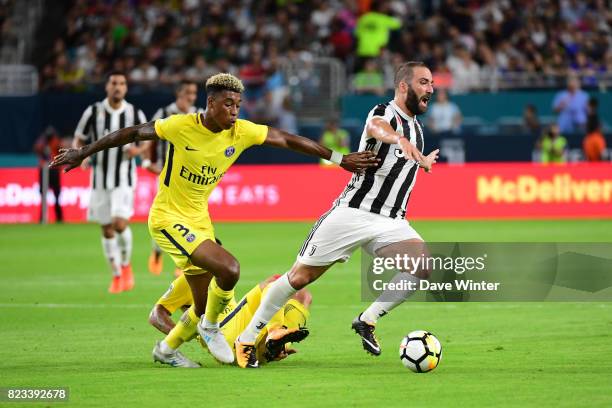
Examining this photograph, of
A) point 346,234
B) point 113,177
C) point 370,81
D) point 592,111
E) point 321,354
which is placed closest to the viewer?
point 346,234

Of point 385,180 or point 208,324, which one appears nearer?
point 208,324

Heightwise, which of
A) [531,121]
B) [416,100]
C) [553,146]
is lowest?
[416,100]

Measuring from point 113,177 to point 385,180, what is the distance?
6.27 m

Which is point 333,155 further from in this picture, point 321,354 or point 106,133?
point 106,133

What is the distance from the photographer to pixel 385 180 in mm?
9289

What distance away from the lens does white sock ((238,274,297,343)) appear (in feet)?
29.5

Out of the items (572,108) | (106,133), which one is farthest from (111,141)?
(572,108)

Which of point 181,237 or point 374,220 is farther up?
point 374,220

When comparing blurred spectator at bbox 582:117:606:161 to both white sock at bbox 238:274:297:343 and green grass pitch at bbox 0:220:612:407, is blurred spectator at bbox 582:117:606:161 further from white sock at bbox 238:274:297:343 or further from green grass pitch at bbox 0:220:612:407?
white sock at bbox 238:274:297:343

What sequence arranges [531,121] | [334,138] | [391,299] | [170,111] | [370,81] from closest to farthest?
[391,299]
[170,111]
[334,138]
[531,121]
[370,81]

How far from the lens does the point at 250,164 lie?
26.5m

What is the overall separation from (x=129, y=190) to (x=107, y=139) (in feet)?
20.1

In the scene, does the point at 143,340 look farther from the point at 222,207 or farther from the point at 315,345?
the point at 222,207

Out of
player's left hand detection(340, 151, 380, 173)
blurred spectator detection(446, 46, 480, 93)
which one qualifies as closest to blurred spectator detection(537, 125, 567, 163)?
blurred spectator detection(446, 46, 480, 93)
